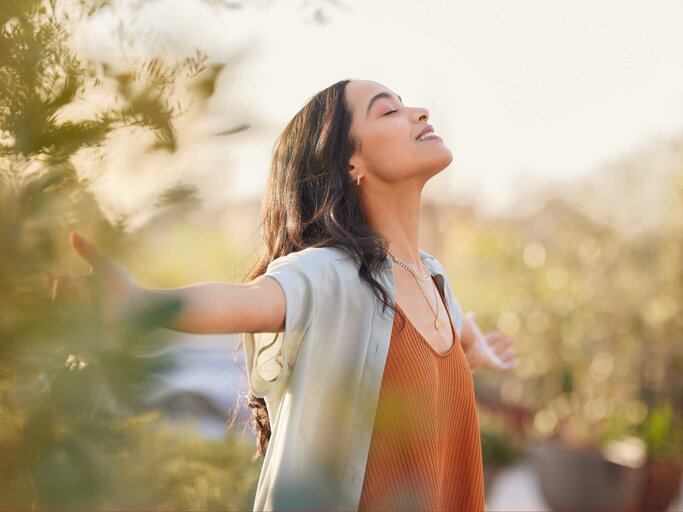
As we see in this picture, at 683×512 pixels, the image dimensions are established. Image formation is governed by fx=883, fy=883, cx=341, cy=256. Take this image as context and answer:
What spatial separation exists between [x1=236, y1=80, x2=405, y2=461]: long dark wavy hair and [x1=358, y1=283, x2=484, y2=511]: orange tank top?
103mm

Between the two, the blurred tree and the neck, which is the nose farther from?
the blurred tree

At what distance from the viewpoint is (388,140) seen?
1858mm

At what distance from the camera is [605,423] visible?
711 cm

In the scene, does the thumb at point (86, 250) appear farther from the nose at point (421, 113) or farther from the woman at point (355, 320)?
the nose at point (421, 113)

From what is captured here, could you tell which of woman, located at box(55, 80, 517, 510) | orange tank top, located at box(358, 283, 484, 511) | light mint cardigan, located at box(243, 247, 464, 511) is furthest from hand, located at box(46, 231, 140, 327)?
orange tank top, located at box(358, 283, 484, 511)

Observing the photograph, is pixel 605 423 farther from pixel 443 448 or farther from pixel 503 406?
pixel 443 448

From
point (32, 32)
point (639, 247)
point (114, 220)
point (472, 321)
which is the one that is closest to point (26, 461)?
point (114, 220)

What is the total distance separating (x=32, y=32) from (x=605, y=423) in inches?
273

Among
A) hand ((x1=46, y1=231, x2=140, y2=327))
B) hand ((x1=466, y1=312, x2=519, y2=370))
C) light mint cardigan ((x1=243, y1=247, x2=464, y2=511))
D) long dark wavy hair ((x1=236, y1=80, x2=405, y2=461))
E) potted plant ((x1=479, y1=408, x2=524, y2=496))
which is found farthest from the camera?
potted plant ((x1=479, y1=408, x2=524, y2=496))

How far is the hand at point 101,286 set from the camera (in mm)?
653

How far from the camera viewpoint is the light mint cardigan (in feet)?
4.85

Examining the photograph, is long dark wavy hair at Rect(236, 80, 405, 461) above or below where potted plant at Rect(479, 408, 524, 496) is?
above

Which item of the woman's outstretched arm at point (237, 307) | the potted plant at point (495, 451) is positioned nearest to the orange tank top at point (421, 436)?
the woman's outstretched arm at point (237, 307)

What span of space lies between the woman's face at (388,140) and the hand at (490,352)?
2.00 ft
